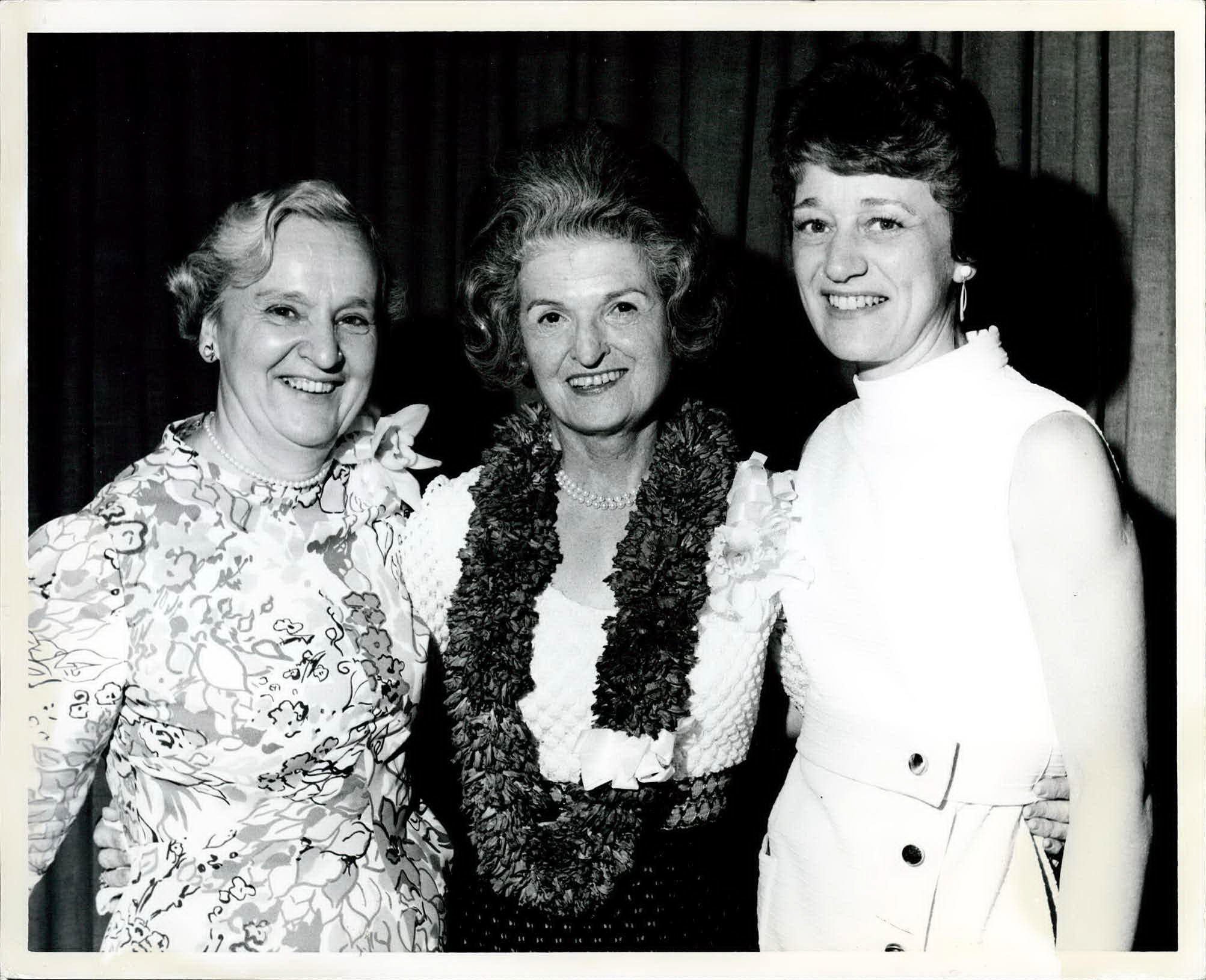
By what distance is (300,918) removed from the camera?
1.85 m

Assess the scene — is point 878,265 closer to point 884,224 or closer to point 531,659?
point 884,224

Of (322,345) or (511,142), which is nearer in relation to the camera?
(322,345)

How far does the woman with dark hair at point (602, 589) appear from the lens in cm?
190

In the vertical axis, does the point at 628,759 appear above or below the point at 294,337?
below

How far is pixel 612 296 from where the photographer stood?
6.24ft

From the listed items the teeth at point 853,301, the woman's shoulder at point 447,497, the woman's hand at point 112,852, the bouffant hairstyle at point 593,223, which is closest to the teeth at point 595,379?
the bouffant hairstyle at point 593,223

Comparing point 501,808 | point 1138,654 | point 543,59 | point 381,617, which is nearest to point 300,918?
point 501,808

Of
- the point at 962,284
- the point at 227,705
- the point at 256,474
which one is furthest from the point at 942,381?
the point at 227,705

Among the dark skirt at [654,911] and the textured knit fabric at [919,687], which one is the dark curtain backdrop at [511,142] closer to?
the textured knit fabric at [919,687]

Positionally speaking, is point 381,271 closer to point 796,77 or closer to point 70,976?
point 796,77

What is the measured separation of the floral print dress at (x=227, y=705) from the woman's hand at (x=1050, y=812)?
3.23 ft

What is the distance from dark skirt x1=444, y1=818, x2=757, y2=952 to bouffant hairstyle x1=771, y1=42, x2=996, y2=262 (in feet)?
3.45

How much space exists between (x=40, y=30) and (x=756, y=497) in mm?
1483

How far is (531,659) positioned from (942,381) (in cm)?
81
